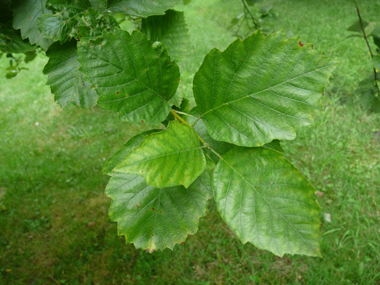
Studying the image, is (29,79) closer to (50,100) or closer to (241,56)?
(50,100)

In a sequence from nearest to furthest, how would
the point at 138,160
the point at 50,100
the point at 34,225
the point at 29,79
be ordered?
the point at 138,160 < the point at 34,225 < the point at 50,100 < the point at 29,79

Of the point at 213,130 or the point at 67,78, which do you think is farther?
the point at 67,78

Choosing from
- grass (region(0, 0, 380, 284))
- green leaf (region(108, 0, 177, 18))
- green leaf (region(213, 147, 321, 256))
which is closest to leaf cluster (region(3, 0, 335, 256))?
green leaf (region(213, 147, 321, 256))

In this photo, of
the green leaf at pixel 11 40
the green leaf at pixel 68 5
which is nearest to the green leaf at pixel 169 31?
the green leaf at pixel 68 5

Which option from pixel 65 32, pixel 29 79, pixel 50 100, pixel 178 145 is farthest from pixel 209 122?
pixel 29 79

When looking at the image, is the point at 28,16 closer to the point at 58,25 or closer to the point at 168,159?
the point at 58,25

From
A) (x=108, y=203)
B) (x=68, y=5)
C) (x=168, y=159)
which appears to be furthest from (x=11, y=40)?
(x=108, y=203)

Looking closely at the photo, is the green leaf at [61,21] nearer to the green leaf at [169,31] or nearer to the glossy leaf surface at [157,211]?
the green leaf at [169,31]
